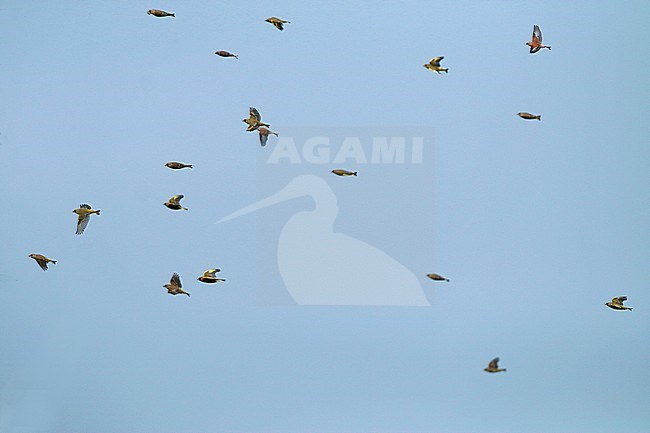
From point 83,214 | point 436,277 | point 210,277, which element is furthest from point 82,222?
point 436,277

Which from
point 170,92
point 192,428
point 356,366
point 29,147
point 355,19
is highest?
point 355,19

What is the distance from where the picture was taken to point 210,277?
505 centimetres

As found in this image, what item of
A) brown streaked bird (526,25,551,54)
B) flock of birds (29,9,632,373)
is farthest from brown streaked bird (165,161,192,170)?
brown streaked bird (526,25,551,54)

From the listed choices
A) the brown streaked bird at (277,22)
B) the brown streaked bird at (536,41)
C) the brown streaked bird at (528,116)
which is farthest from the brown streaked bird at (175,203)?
the brown streaked bird at (536,41)

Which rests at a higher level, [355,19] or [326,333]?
[355,19]

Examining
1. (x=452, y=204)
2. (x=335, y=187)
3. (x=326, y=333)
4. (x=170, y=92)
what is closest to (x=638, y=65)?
(x=452, y=204)

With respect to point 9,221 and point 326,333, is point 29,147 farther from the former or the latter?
point 326,333

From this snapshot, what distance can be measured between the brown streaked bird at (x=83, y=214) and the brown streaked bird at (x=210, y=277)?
2.20 ft

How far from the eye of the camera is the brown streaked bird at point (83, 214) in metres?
5.09

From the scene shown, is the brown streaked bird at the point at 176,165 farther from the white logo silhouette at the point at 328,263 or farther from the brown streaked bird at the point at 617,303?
the brown streaked bird at the point at 617,303

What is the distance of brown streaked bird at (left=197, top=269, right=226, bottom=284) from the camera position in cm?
505

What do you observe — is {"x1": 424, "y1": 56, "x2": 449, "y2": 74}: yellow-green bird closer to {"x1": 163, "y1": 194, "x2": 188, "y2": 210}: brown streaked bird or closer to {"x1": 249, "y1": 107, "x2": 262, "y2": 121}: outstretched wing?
{"x1": 249, "y1": 107, "x2": 262, "y2": 121}: outstretched wing

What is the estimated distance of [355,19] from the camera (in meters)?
5.06

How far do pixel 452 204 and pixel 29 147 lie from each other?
2305mm
